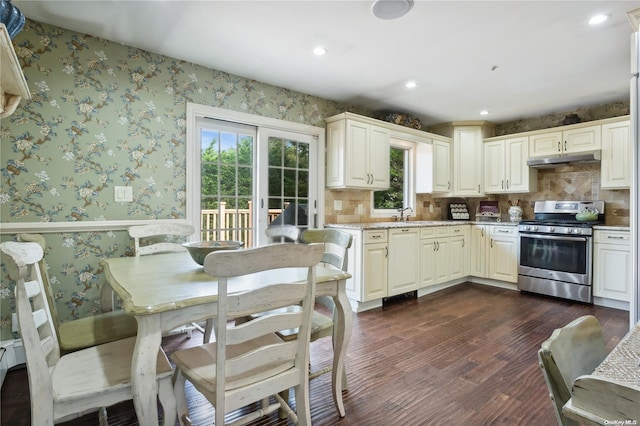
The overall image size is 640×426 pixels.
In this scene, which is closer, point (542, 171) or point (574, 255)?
point (574, 255)

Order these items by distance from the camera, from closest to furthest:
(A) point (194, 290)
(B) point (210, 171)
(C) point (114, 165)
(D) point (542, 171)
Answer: (A) point (194, 290), (C) point (114, 165), (B) point (210, 171), (D) point (542, 171)

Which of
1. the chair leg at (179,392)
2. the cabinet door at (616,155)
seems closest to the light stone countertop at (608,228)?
the cabinet door at (616,155)

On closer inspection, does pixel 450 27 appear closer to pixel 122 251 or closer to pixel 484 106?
pixel 484 106

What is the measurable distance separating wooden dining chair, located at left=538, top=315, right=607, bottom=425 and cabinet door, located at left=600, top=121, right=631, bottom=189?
3.94 metres

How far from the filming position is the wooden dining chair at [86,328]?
5.11ft

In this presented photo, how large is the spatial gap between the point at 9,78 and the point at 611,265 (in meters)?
5.33

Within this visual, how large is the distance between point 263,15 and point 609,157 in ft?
13.6

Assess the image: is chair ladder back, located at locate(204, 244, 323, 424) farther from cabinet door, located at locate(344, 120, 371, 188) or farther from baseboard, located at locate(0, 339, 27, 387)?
cabinet door, located at locate(344, 120, 371, 188)

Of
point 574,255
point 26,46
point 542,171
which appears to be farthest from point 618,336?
point 26,46

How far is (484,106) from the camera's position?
4.15 meters

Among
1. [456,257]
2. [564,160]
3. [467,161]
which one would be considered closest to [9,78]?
[456,257]

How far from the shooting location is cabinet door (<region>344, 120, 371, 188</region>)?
3660mm

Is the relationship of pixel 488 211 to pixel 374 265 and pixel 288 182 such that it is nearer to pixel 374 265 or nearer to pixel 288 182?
pixel 374 265

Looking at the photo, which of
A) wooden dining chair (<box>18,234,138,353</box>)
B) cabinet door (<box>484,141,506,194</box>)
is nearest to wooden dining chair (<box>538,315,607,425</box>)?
wooden dining chair (<box>18,234,138,353</box>)
